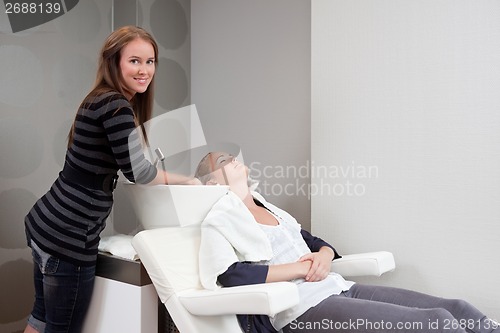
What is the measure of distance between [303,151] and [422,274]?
85cm

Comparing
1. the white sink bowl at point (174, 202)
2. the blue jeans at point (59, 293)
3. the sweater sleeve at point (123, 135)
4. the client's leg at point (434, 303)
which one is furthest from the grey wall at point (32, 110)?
the client's leg at point (434, 303)

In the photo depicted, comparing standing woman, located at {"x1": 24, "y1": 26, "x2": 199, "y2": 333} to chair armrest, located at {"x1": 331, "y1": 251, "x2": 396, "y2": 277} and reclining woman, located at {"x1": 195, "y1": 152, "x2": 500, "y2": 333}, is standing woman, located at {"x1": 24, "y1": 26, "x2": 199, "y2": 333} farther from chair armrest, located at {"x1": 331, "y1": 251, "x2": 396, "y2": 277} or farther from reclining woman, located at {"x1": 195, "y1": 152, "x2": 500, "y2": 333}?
chair armrest, located at {"x1": 331, "y1": 251, "x2": 396, "y2": 277}

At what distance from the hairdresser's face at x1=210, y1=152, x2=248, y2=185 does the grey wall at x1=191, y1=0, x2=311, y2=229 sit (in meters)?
0.69

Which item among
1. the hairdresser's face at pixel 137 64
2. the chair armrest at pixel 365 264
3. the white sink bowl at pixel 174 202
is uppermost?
the hairdresser's face at pixel 137 64

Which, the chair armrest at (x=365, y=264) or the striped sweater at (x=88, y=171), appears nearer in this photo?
the striped sweater at (x=88, y=171)

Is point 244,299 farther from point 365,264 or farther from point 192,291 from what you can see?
point 365,264

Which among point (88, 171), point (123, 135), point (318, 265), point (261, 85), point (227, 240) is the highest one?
point (261, 85)

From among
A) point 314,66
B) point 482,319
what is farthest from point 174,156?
point 482,319

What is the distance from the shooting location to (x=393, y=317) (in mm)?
1566

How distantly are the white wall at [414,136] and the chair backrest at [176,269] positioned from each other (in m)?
0.69

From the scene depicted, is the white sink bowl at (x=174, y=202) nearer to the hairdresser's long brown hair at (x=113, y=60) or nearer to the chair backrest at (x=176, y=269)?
the chair backrest at (x=176, y=269)

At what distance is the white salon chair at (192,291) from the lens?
1.49 meters

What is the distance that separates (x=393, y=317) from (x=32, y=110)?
1.70 meters

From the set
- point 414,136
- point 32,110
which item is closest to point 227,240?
point 414,136
